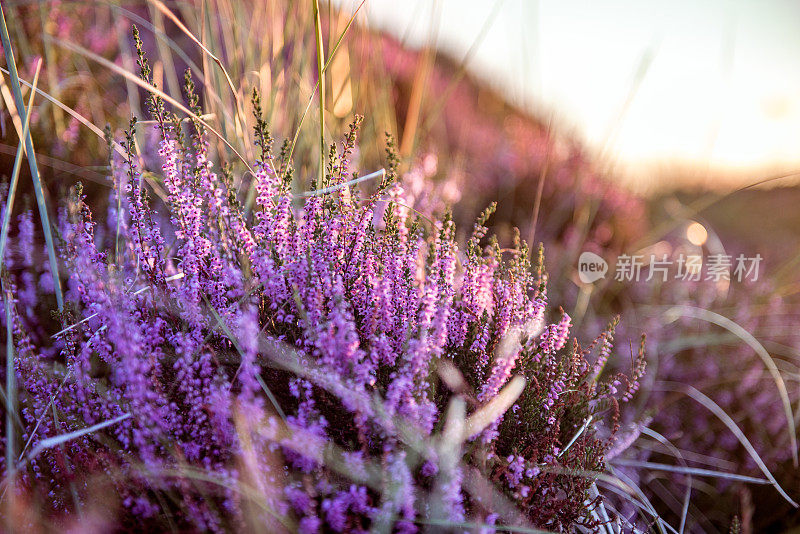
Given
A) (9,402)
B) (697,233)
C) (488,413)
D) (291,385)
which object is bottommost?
(9,402)

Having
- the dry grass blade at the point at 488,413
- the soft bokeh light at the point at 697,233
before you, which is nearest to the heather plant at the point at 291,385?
the dry grass blade at the point at 488,413

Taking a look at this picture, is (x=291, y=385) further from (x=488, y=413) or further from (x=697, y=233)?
(x=697, y=233)

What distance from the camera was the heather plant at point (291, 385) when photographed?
136 centimetres

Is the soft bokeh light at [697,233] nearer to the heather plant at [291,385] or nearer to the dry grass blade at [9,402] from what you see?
the heather plant at [291,385]

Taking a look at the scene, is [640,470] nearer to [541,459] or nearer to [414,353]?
[541,459]

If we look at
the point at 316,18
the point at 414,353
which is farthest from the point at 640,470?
the point at 316,18

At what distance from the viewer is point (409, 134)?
2.82 m

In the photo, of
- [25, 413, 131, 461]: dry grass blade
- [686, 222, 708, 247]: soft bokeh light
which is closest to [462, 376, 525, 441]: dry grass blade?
[25, 413, 131, 461]: dry grass blade

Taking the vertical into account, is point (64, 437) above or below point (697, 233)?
below

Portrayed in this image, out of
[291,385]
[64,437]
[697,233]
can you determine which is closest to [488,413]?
[291,385]

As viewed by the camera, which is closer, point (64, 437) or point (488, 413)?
point (64, 437)

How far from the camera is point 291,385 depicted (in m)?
1.41

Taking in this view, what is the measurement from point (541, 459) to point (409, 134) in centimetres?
178

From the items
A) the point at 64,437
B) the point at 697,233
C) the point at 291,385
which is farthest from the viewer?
the point at 697,233
